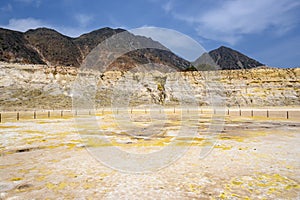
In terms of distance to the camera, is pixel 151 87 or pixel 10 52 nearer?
pixel 151 87

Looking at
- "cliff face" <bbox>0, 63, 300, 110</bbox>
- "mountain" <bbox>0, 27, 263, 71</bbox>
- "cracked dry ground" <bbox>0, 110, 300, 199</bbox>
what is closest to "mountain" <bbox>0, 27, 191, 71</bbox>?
"mountain" <bbox>0, 27, 263, 71</bbox>

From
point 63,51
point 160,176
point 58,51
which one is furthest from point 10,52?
point 160,176

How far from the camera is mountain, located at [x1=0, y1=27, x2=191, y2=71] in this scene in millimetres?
119731

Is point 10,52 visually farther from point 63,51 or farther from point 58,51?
point 63,51

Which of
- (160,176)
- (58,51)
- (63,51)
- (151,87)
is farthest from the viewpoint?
(63,51)

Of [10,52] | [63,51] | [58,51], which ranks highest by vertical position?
[63,51]

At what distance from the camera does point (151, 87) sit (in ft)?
218

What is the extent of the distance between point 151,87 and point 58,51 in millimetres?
105677

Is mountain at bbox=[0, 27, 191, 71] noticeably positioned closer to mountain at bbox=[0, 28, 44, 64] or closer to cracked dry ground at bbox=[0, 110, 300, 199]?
mountain at bbox=[0, 28, 44, 64]

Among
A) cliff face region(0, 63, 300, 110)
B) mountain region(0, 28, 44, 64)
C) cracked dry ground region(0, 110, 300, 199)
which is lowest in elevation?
cracked dry ground region(0, 110, 300, 199)

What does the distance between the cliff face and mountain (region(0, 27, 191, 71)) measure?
162ft

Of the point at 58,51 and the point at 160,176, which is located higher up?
the point at 58,51

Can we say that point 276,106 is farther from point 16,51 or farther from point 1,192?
point 16,51

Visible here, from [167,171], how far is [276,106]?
171 ft
